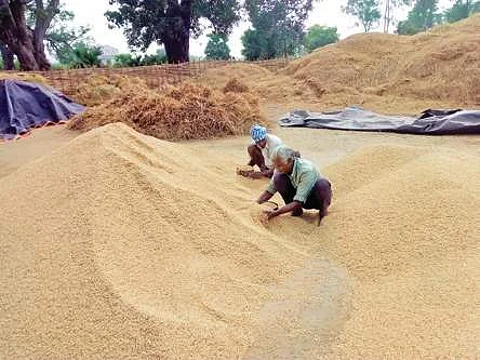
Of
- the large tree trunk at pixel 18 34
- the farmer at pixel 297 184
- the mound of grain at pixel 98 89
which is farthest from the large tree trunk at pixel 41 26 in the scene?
the farmer at pixel 297 184

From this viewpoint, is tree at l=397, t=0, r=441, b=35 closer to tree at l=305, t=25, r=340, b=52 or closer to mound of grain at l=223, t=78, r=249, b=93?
tree at l=305, t=25, r=340, b=52

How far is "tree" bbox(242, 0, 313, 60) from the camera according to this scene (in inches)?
605

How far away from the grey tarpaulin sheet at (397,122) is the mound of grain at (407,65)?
1841 millimetres

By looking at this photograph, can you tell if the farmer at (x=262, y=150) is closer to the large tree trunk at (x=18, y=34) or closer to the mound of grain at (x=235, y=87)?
the mound of grain at (x=235, y=87)

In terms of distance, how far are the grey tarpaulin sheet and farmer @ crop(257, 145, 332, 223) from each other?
3.23 m

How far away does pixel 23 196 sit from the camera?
2.46 meters

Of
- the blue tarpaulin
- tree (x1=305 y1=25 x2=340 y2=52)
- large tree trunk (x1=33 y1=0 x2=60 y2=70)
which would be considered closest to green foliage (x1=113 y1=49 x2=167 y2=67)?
large tree trunk (x1=33 y1=0 x2=60 y2=70)

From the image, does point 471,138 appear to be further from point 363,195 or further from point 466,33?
→ point 466,33

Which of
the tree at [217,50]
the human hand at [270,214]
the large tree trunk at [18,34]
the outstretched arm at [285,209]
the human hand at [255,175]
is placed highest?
the large tree trunk at [18,34]

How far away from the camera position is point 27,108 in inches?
254

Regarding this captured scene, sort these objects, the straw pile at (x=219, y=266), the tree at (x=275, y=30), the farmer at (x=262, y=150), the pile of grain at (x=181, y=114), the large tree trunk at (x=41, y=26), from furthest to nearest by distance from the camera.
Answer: the tree at (x=275, y=30)
the large tree trunk at (x=41, y=26)
the pile of grain at (x=181, y=114)
the farmer at (x=262, y=150)
the straw pile at (x=219, y=266)

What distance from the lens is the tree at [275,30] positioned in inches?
605

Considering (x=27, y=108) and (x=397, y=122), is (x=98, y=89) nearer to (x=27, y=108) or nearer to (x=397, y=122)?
(x=27, y=108)

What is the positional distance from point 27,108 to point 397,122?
5.03 m
